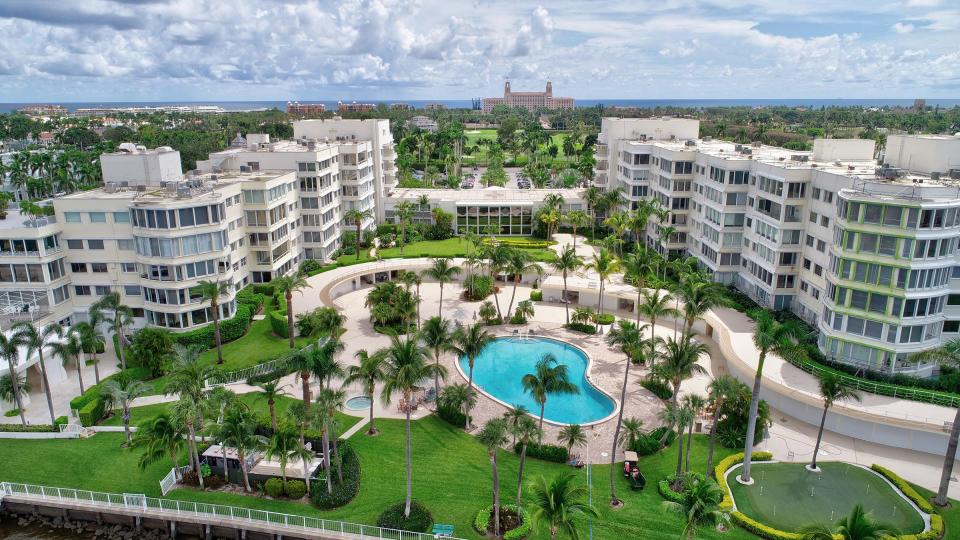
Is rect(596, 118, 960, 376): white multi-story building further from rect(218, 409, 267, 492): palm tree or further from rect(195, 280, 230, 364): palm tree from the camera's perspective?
rect(195, 280, 230, 364): palm tree

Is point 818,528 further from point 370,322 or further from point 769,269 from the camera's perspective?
point 370,322

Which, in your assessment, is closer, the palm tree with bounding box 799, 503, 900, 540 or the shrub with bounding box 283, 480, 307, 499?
the palm tree with bounding box 799, 503, 900, 540

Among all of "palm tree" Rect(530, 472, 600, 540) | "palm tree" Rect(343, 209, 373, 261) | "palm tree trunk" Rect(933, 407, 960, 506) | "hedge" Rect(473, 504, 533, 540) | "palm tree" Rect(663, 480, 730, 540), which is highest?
"palm tree" Rect(343, 209, 373, 261)

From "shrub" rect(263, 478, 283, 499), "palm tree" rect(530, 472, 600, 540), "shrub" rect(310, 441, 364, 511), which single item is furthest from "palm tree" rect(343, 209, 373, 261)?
"palm tree" rect(530, 472, 600, 540)

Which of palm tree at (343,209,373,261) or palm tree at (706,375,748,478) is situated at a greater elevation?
palm tree at (343,209,373,261)

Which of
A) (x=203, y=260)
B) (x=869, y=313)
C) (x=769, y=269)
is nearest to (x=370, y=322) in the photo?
(x=203, y=260)

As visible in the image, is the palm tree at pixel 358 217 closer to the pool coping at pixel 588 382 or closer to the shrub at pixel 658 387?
the pool coping at pixel 588 382

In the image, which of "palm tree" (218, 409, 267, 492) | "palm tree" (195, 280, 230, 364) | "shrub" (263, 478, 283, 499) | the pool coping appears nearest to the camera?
"palm tree" (218, 409, 267, 492)
